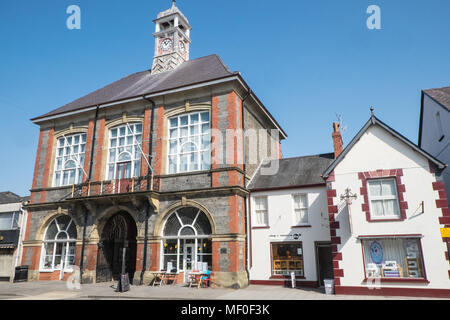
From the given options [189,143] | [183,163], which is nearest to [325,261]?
[183,163]

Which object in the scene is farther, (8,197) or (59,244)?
(8,197)

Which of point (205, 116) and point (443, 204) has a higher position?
point (205, 116)

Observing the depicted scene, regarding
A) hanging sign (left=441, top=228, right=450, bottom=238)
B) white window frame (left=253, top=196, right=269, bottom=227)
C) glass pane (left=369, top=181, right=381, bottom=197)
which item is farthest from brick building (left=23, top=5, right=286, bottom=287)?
hanging sign (left=441, top=228, right=450, bottom=238)

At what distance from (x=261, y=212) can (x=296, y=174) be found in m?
3.03

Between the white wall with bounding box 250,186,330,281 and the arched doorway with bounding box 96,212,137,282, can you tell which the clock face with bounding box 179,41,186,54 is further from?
the white wall with bounding box 250,186,330,281

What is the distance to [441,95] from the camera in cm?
2033

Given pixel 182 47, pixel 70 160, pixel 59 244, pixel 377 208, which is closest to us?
pixel 377 208

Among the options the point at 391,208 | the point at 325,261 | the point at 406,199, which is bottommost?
the point at 325,261

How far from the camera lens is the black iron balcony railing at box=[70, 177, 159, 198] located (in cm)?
1898

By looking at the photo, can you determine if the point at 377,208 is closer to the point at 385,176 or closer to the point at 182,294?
the point at 385,176

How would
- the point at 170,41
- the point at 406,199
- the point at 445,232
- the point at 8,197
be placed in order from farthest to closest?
1. the point at 8,197
2. the point at 170,41
3. the point at 406,199
4. the point at 445,232

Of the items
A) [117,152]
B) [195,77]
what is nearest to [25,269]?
[117,152]

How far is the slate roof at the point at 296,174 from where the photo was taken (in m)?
18.3

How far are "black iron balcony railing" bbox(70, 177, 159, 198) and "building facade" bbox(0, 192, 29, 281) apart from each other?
511 cm
